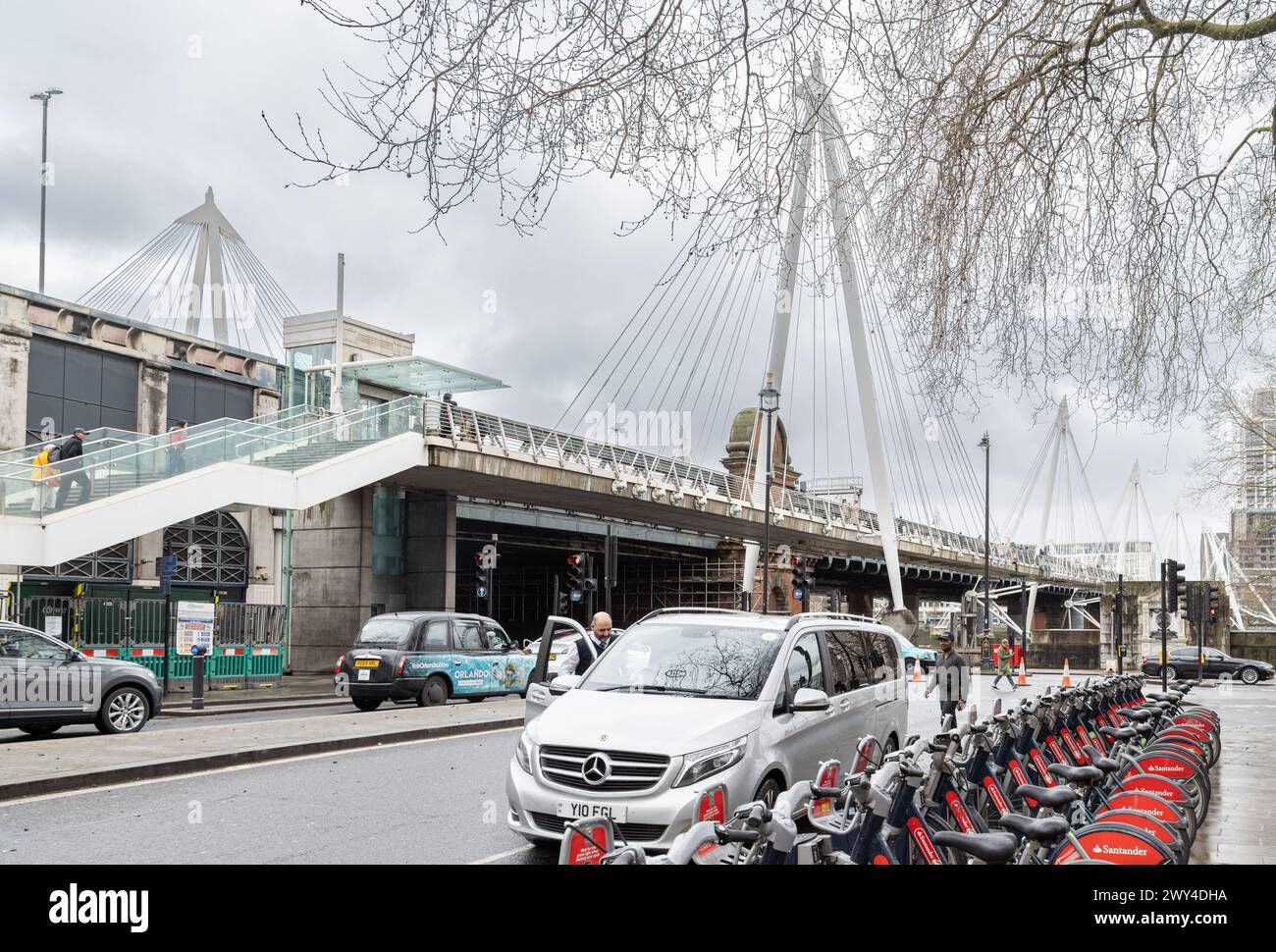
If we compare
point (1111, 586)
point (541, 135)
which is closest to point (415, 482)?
point (541, 135)

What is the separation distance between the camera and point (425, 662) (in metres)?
20.5

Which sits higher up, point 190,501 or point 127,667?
point 190,501

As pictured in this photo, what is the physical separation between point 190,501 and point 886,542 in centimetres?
2488

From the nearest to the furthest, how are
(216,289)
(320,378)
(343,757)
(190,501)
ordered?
(343,757) < (190,501) < (320,378) < (216,289)

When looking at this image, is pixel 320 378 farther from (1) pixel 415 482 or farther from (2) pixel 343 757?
(2) pixel 343 757

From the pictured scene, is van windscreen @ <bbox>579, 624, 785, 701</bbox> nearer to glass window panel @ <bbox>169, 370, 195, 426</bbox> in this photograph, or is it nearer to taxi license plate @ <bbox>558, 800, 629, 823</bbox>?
taxi license plate @ <bbox>558, 800, 629, 823</bbox>

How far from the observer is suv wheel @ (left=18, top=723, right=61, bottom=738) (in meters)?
14.6

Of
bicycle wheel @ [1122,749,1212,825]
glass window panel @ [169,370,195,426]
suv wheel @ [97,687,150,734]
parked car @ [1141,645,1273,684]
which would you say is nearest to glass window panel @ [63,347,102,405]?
glass window panel @ [169,370,195,426]

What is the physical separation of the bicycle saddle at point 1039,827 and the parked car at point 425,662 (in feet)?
54.9

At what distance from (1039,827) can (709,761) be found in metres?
2.92

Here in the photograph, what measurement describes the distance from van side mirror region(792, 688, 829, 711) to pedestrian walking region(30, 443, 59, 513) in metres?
19.6

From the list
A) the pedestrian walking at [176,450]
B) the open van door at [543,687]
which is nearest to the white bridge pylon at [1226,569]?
the pedestrian walking at [176,450]
